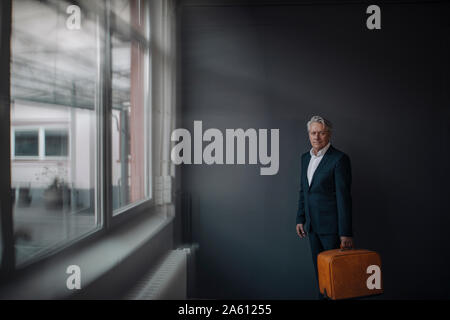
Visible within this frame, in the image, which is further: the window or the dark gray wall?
the dark gray wall

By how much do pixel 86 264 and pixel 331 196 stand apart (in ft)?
3.88

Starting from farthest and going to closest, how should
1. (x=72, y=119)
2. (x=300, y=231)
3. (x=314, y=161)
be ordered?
(x=300, y=231) < (x=314, y=161) < (x=72, y=119)

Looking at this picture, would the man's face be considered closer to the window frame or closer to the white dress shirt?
the white dress shirt

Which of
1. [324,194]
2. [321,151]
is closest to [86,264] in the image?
[324,194]

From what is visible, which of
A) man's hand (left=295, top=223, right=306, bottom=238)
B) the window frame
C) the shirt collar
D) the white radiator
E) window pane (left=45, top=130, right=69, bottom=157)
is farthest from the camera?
man's hand (left=295, top=223, right=306, bottom=238)

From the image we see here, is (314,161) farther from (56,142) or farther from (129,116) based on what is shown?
(56,142)

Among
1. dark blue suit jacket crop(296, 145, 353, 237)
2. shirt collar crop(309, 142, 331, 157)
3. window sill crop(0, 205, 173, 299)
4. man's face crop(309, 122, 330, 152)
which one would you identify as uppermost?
man's face crop(309, 122, 330, 152)

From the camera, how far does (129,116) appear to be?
5.12 feet

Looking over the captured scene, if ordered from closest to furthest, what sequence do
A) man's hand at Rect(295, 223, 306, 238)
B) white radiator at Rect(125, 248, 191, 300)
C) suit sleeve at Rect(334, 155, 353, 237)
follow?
white radiator at Rect(125, 248, 191, 300) → suit sleeve at Rect(334, 155, 353, 237) → man's hand at Rect(295, 223, 306, 238)

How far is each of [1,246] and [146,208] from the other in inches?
34.7

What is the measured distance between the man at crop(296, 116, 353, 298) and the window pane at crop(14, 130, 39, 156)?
4.13 feet

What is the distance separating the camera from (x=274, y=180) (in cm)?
175

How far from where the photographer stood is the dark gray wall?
163 centimetres

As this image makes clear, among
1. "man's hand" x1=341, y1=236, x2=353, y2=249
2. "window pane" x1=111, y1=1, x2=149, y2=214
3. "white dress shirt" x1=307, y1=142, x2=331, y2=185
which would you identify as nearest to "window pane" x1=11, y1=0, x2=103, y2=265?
"window pane" x1=111, y1=1, x2=149, y2=214
